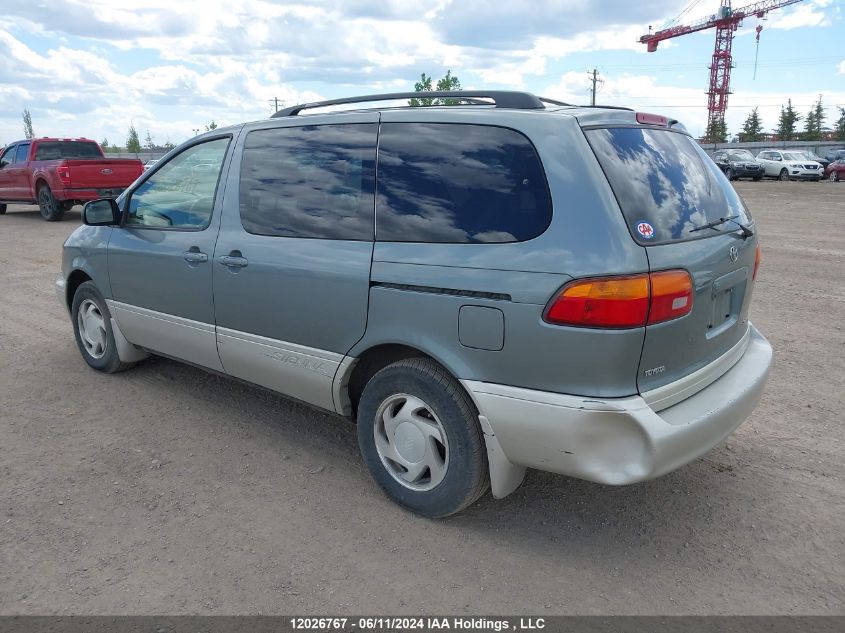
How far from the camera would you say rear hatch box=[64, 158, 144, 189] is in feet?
50.0

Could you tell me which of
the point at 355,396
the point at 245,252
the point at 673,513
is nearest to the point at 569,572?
the point at 673,513

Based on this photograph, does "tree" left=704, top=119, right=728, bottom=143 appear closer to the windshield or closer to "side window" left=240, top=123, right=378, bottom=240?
the windshield

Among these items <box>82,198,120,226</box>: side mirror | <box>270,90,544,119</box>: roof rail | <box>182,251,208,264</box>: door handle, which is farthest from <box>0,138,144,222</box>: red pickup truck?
<box>270,90,544,119</box>: roof rail

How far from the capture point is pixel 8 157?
17.3m

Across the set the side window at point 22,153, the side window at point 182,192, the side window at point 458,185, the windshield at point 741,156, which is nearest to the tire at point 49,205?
the side window at point 22,153

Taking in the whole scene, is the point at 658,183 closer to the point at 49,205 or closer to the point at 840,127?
the point at 49,205

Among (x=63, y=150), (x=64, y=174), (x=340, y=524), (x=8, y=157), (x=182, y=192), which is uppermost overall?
(x=63, y=150)

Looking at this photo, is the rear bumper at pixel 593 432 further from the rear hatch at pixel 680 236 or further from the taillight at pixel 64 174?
the taillight at pixel 64 174

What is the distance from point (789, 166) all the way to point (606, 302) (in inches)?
1417

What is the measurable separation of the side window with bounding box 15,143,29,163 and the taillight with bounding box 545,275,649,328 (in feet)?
57.9

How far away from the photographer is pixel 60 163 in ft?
50.3

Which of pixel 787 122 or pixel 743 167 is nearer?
pixel 743 167

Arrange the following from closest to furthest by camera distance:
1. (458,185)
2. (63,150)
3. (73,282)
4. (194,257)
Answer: (458,185) < (194,257) < (73,282) < (63,150)

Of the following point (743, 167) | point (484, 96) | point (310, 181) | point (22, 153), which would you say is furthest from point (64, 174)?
point (743, 167)
